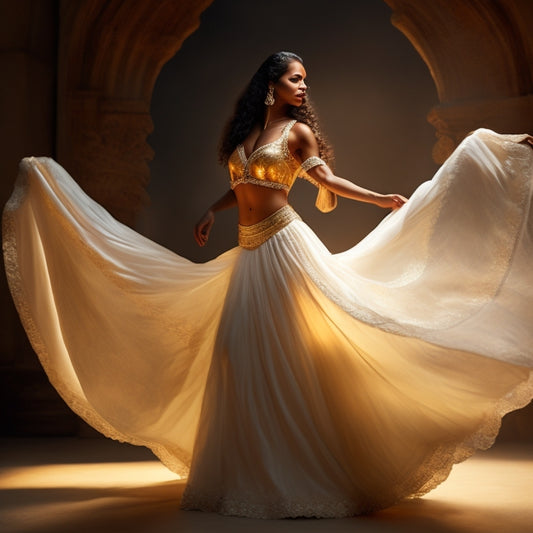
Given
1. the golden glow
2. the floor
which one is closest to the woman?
the floor

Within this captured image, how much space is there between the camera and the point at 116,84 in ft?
21.4

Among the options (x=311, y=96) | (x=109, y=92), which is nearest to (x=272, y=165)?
(x=109, y=92)

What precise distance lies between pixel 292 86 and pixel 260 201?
0.57 meters

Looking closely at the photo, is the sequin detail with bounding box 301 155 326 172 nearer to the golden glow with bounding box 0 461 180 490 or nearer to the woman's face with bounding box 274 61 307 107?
the woman's face with bounding box 274 61 307 107

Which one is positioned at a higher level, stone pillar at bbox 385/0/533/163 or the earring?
stone pillar at bbox 385/0/533/163

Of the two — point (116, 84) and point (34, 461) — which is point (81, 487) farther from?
point (116, 84)

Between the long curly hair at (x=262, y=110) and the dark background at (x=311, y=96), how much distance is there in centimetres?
447

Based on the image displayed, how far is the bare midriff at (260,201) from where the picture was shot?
3.89m

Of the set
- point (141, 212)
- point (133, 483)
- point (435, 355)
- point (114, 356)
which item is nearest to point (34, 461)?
point (133, 483)

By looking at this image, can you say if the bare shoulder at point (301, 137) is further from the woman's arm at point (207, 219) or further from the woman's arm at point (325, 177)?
the woman's arm at point (207, 219)

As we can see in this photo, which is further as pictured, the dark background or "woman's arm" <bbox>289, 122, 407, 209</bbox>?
the dark background

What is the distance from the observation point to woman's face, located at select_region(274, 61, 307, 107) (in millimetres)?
4004

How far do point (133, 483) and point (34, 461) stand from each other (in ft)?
3.46

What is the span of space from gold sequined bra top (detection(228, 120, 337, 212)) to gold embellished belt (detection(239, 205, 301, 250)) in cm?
12
